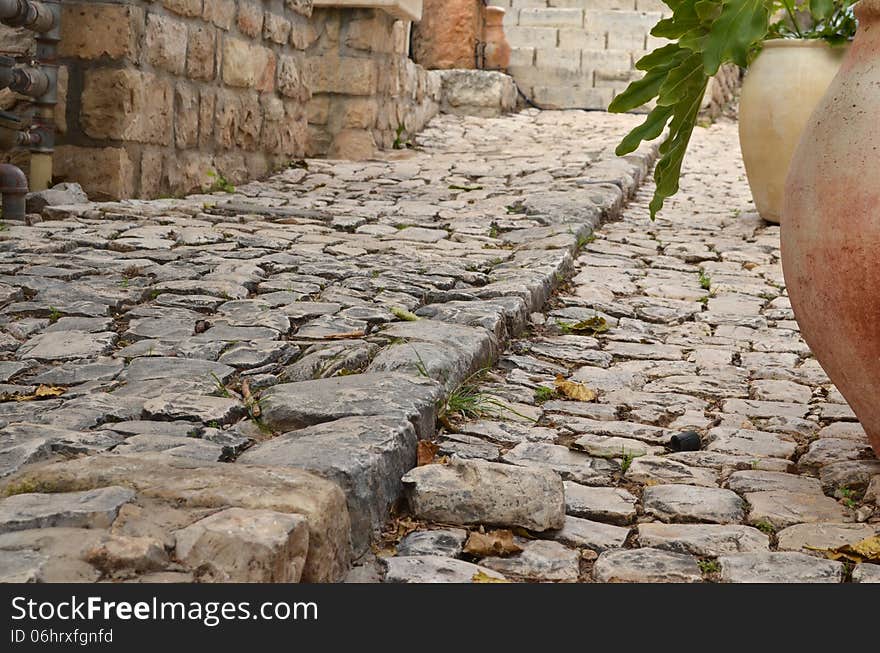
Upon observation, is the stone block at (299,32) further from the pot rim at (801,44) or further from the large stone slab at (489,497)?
the large stone slab at (489,497)

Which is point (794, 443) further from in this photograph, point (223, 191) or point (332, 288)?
point (223, 191)

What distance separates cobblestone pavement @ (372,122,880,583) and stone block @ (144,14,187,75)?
91.4 inches

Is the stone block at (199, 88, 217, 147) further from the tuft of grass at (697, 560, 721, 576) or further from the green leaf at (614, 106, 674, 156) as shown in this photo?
the tuft of grass at (697, 560, 721, 576)

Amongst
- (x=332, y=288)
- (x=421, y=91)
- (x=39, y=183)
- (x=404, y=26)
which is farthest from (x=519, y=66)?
(x=332, y=288)

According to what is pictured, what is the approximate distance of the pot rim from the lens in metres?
5.08

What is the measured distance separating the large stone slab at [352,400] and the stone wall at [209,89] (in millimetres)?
2878

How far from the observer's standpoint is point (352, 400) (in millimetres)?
2131

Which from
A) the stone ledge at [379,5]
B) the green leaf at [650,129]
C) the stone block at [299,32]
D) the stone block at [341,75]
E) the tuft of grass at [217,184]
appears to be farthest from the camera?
the stone block at [341,75]

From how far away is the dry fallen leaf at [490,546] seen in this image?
178 cm

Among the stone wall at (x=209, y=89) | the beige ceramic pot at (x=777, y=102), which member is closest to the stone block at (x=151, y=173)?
the stone wall at (x=209, y=89)

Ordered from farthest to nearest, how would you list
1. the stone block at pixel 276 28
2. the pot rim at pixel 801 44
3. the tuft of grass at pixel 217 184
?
1. the stone block at pixel 276 28
2. the tuft of grass at pixel 217 184
3. the pot rim at pixel 801 44

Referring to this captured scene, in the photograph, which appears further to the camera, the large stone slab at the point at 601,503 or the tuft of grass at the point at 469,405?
the tuft of grass at the point at 469,405

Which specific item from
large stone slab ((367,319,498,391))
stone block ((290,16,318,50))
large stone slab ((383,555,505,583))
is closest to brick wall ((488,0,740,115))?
stone block ((290,16,318,50))

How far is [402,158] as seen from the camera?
769 cm
